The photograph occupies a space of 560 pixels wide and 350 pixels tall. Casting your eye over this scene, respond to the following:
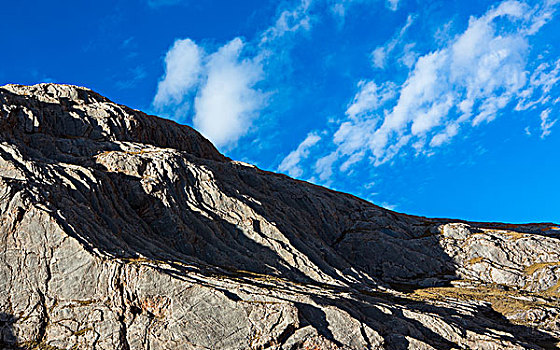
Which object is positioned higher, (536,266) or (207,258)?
(536,266)

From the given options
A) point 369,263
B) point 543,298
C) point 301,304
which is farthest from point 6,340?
point 543,298

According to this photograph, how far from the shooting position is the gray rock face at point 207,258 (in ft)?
99.4

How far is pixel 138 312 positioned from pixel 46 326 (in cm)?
700

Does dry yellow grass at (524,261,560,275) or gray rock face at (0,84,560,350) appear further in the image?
dry yellow grass at (524,261,560,275)

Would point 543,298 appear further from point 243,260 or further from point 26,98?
point 26,98

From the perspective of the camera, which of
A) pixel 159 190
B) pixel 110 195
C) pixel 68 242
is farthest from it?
pixel 159 190

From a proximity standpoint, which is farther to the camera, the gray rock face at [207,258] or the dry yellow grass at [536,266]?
the dry yellow grass at [536,266]

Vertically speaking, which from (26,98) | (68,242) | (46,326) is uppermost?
(26,98)

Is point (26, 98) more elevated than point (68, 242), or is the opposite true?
point (26, 98)

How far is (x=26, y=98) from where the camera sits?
255 ft

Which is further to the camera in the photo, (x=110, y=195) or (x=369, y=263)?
(x=369, y=263)

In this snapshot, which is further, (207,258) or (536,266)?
(536,266)

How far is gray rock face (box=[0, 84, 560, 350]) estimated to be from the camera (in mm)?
30297

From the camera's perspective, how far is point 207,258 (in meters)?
52.1
